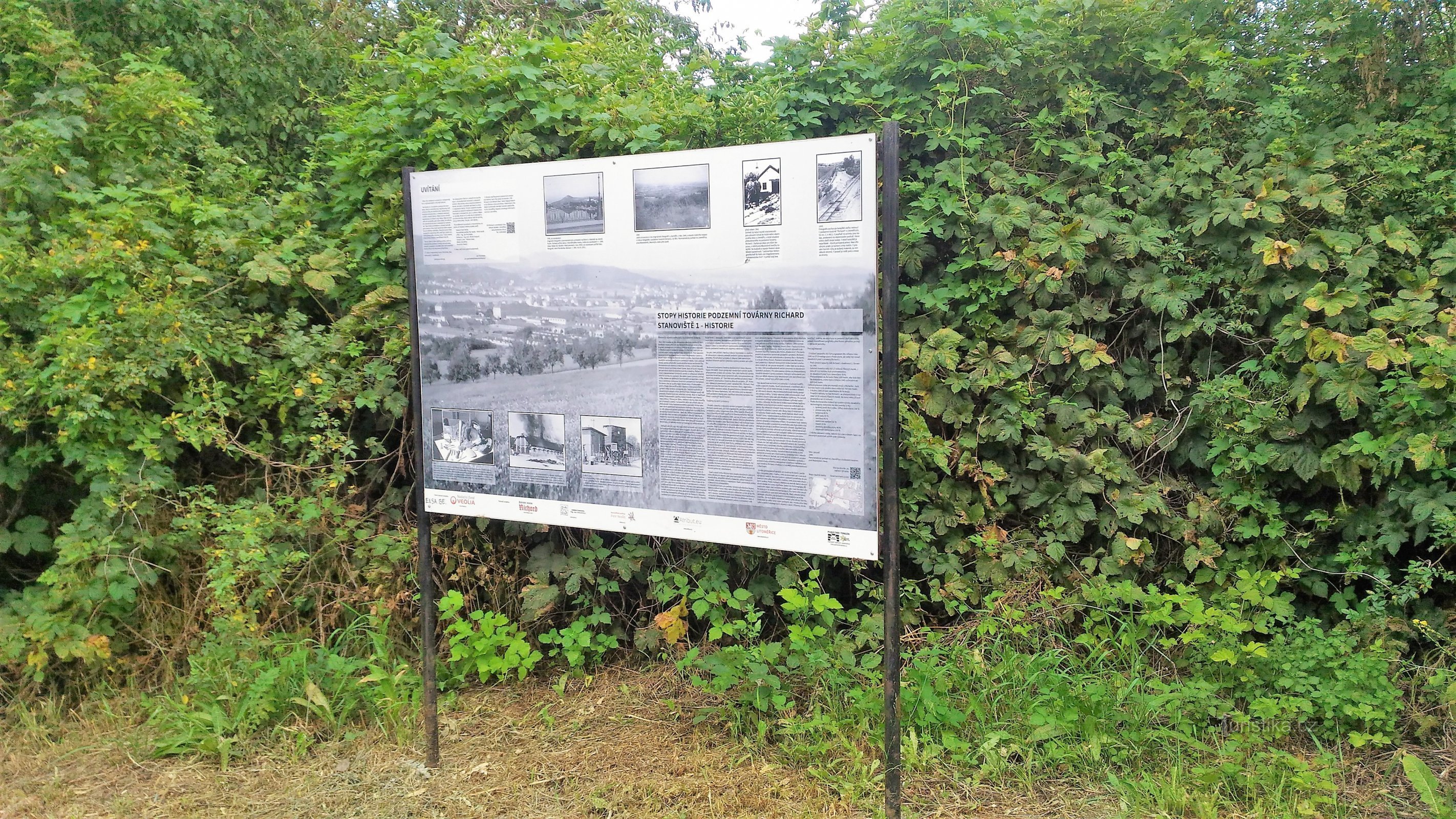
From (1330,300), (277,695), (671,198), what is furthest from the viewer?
(277,695)

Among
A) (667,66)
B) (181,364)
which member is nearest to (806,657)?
(181,364)

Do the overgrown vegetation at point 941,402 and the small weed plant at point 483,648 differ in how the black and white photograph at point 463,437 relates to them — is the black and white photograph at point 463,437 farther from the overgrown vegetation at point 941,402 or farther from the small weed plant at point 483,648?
the small weed plant at point 483,648

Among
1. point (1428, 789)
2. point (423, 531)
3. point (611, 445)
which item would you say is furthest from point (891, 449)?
point (1428, 789)

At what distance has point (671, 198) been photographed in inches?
119

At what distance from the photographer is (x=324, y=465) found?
4238 mm

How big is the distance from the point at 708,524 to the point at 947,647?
4.60 ft

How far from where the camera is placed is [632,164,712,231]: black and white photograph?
2.98 m

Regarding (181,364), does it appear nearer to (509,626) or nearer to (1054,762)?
(509,626)

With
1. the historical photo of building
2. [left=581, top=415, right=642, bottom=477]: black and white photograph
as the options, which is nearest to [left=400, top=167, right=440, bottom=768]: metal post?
[left=581, top=415, right=642, bottom=477]: black and white photograph

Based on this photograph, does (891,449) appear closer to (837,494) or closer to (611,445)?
(837,494)

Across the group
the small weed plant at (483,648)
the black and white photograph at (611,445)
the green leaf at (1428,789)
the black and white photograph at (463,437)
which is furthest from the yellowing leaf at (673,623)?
the green leaf at (1428,789)

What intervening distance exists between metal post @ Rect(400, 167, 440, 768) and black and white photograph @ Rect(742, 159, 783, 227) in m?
1.43

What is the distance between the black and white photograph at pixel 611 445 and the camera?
3.20m

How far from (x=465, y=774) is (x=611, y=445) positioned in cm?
147
